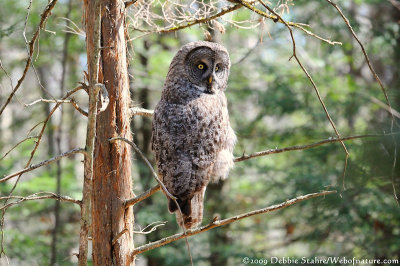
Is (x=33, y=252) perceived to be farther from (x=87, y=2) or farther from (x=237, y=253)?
(x=87, y=2)

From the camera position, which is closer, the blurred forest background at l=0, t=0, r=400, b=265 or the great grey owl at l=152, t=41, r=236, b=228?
the great grey owl at l=152, t=41, r=236, b=228

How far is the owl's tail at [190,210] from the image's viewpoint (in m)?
3.17

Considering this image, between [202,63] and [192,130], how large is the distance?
65 cm

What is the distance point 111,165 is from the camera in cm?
287

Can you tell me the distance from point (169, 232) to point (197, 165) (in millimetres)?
4509

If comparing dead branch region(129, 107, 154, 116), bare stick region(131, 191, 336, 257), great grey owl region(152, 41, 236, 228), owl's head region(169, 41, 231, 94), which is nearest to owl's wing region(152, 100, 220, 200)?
great grey owl region(152, 41, 236, 228)

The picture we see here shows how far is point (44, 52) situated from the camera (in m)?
8.55

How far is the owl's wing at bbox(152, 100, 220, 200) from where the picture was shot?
316cm

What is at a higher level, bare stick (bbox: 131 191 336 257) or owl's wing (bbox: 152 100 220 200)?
owl's wing (bbox: 152 100 220 200)

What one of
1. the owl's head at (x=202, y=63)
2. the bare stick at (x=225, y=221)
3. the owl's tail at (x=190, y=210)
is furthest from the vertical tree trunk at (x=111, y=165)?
the owl's head at (x=202, y=63)

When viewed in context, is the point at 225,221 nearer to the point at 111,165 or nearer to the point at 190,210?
the point at 190,210

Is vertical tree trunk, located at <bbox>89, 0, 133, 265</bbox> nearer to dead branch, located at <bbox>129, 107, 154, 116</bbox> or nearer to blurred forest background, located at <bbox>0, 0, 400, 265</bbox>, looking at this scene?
dead branch, located at <bbox>129, 107, 154, 116</bbox>

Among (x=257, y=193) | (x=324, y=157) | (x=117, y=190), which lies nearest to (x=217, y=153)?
(x=117, y=190)

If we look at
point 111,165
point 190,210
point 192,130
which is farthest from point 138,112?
point 190,210
